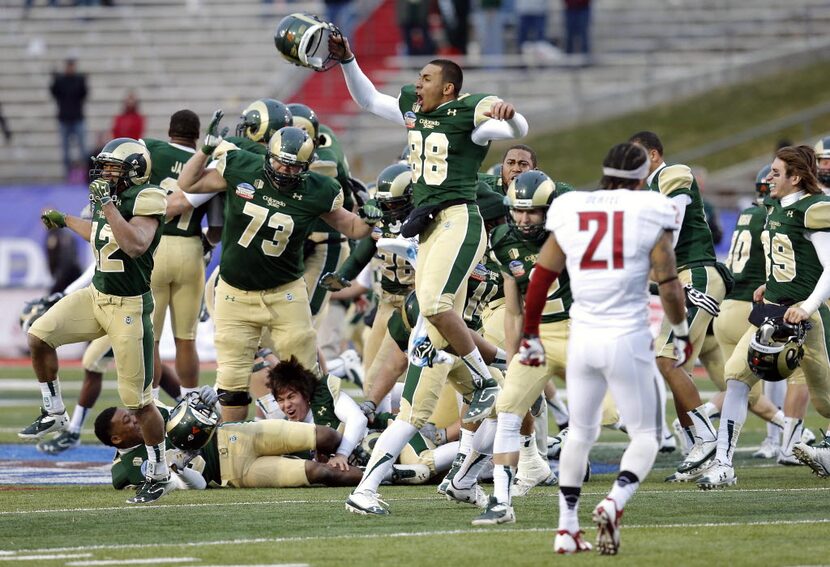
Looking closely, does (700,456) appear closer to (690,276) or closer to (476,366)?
(690,276)

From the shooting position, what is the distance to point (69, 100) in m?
22.9

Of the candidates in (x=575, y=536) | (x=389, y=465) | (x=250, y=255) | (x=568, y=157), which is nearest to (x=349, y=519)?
(x=389, y=465)

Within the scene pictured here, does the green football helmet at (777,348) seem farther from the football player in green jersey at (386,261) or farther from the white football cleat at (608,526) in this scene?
the white football cleat at (608,526)

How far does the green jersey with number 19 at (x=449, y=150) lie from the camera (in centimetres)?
797

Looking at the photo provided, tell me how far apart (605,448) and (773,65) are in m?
14.1

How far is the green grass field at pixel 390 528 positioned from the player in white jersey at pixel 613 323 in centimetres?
33

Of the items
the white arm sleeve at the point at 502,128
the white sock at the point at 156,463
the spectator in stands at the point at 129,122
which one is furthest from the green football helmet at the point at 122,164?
the spectator in stands at the point at 129,122

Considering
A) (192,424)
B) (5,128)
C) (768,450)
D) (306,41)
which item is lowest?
(768,450)

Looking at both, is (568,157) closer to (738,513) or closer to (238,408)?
(238,408)

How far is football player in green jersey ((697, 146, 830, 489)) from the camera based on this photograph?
28.7 ft

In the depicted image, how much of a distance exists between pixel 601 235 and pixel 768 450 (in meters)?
5.28

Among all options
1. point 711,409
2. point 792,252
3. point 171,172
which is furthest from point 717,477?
point 171,172

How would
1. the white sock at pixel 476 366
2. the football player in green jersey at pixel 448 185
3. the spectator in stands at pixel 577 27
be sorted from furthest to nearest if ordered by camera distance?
the spectator in stands at pixel 577 27, the white sock at pixel 476 366, the football player in green jersey at pixel 448 185

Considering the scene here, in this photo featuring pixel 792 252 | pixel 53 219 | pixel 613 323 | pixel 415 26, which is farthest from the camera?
pixel 415 26
